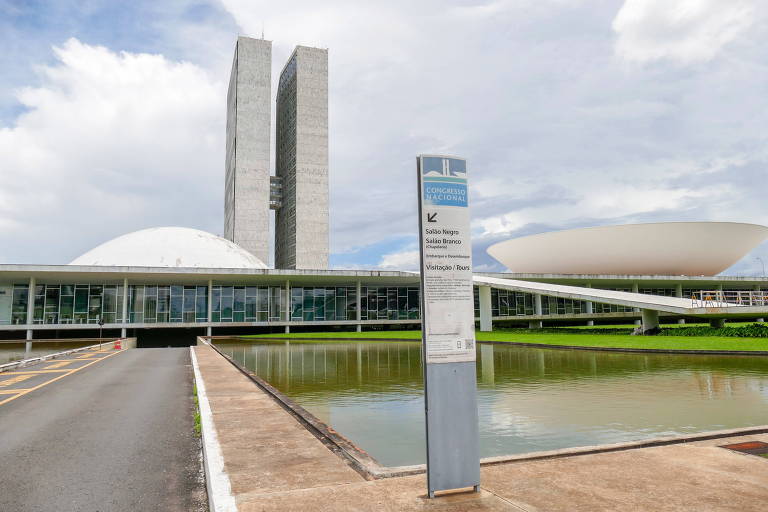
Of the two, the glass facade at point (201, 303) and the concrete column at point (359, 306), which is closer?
the glass facade at point (201, 303)

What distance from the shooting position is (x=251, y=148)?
307 ft

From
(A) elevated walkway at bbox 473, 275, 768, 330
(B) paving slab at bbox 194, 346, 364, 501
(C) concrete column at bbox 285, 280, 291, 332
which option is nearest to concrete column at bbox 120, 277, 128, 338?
(C) concrete column at bbox 285, 280, 291, 332

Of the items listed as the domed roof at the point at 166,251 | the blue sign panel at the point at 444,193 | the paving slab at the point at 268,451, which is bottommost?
the paving slab at the point at 268,451

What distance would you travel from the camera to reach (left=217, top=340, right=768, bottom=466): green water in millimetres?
7422

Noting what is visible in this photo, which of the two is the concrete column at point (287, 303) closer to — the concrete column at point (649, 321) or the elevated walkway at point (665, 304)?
the elevated walkway at point (665, 304)

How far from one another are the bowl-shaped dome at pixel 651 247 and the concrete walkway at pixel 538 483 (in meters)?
55.9

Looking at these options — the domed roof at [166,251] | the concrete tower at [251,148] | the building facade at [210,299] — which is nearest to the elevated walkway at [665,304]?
the building facade at [210,299]

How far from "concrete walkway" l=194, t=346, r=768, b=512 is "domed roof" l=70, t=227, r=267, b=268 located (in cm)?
4601

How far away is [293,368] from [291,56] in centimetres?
9541

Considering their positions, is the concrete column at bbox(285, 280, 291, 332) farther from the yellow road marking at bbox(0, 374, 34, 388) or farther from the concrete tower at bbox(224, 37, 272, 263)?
the concrete tower at bbox(224, 37, 272, 263)

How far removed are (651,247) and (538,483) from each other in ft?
197

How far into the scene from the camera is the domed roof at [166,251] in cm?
4900

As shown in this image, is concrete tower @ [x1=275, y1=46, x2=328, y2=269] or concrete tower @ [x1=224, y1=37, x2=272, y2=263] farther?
concrete tower @ [x1=275, y1=46, x2=328, y2=269]

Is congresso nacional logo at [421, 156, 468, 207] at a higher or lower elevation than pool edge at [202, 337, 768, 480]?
higher
